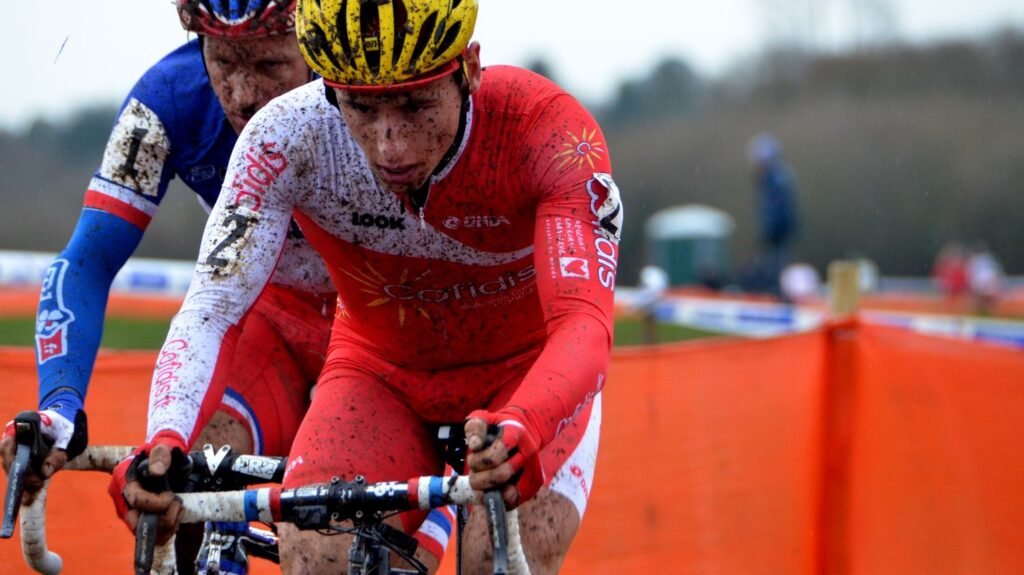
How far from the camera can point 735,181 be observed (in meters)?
42.0

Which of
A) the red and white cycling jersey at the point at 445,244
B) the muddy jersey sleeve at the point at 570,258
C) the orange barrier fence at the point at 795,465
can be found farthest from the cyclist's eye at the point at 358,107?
the orange barrier fence at the point at 795,465

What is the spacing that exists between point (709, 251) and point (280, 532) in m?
24.1

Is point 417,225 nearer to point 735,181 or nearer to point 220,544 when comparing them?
point 220,544

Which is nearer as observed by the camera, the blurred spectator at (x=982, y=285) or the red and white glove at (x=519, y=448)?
the red and white glove at (x=519, y=448)

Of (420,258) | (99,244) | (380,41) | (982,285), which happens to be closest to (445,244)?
(420,258)

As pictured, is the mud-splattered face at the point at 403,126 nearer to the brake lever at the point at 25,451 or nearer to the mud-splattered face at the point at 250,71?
the mud-splattered face at the point at 250,71

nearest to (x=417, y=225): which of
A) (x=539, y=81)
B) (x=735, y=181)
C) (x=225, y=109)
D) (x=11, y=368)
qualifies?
(x=539, y=81)

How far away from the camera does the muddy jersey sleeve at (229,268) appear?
3305 millimetres

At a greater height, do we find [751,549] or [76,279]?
[76,279]

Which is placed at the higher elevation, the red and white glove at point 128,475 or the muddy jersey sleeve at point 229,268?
the muddy jersey sleeve at point 229,268

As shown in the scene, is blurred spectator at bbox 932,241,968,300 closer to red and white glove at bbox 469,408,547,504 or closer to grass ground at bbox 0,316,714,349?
grass ground at bbox 0,316,714,349

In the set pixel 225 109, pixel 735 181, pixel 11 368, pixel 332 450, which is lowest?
pixel 735 181

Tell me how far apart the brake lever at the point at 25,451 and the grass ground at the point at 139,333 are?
12765 mm

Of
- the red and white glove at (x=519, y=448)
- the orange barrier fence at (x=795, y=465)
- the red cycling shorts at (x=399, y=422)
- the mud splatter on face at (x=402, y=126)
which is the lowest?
the orange barrier fence at (x=795, y=465)
